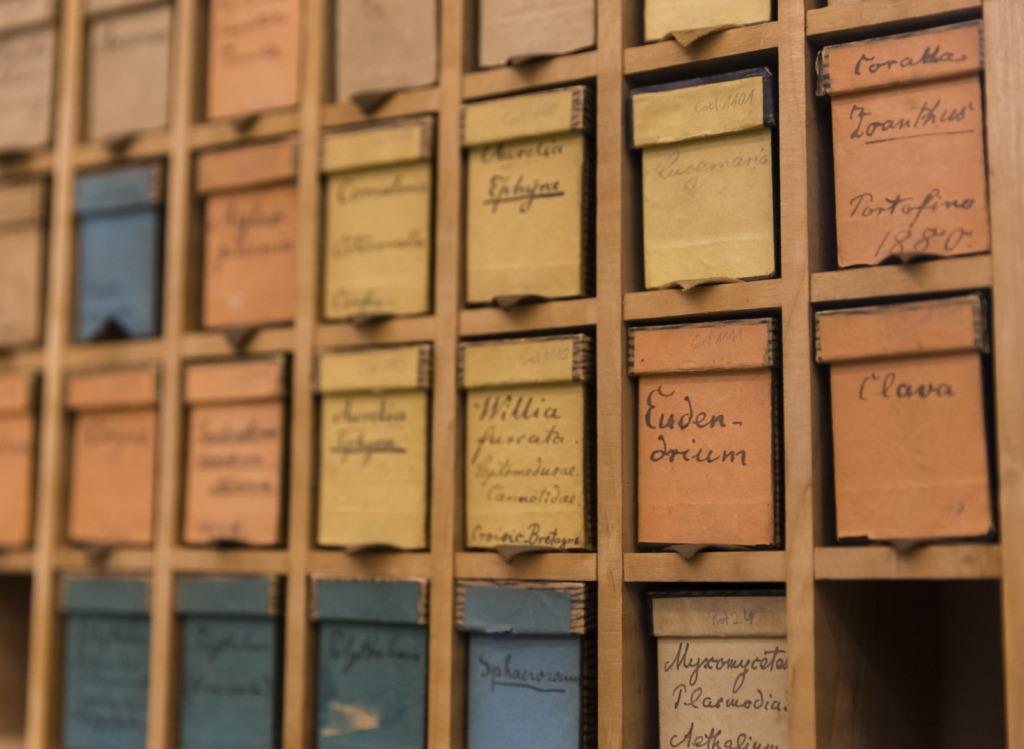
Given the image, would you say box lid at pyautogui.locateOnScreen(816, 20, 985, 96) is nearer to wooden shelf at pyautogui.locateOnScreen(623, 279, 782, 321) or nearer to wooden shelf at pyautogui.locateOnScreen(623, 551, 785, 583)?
wooden shelf at pyautogui.locateOnScreen(623, 279, 782, 321)

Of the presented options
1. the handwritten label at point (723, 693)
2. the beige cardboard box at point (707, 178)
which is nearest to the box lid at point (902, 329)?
the beige cardboard box at point (707, 178)

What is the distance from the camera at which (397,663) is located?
132 centimetres

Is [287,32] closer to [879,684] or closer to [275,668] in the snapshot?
[275,668]

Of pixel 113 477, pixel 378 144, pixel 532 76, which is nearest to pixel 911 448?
pixel 532 76

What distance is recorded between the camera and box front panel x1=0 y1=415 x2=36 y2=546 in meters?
1.59

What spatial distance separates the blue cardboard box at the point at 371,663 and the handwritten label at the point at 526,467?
0.41 ft

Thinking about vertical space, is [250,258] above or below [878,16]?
below

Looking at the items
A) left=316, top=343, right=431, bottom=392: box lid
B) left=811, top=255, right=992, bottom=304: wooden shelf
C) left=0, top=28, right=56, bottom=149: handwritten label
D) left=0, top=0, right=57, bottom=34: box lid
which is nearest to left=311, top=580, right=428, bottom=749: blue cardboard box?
left=316, top=343, right=431, bottom=392: box lid

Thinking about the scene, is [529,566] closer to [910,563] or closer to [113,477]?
[910,563]

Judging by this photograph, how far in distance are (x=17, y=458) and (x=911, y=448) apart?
1264 millimetres

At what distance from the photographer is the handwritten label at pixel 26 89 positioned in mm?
1660

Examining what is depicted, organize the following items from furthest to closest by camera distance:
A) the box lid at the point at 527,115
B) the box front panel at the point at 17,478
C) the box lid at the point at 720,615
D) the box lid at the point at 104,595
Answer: the box front panel at the point at 17,478 < the box lid at the point at 104,595 < the box lid at the point at 527,115 < the box lid at the point at 720,615

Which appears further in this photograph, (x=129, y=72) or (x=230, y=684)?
(x=129, y=72)

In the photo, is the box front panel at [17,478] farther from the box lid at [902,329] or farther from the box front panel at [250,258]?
the box lid at [902,329]
